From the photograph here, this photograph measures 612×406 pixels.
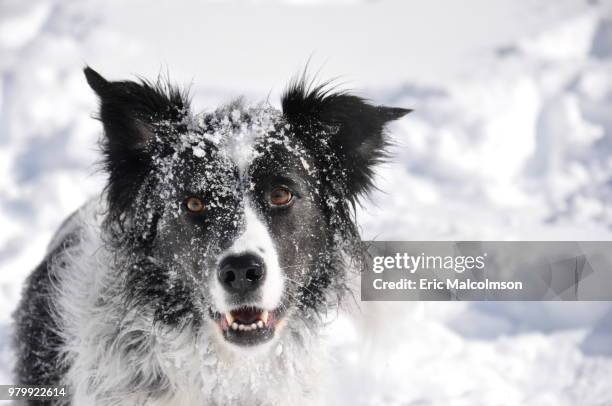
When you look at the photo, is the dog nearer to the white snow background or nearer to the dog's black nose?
the dog's black nose

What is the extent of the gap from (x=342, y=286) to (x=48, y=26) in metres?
6.33

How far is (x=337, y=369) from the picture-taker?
366 centimetres

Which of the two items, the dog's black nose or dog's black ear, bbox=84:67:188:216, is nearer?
the dog's black nose

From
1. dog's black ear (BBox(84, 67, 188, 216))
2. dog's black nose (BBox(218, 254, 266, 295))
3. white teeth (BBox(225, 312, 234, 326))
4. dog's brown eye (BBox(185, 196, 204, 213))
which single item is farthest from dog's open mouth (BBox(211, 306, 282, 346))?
dog's black ear (BBox(84, 67, 188, 216))

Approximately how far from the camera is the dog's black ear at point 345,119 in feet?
10.5

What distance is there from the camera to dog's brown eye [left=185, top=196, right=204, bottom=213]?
2.88 metres

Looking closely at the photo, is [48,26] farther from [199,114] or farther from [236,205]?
[236,205]

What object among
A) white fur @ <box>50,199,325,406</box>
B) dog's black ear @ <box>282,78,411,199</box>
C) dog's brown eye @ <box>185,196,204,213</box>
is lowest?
white fur @ <box>50,199,325,406</box>

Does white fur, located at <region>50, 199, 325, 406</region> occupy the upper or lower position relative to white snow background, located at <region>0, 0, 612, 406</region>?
lower

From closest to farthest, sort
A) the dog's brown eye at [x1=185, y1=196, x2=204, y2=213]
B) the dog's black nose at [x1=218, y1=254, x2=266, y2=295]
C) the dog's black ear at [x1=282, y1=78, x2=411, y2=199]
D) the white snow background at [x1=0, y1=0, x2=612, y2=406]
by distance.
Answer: the dog's black nose at [x1=218, y1=254, x2=266, y2=295], the dog's brown eye at [x1=185, y1=196, x2=204, y2=213], the dog's black ear at [x1=282, y1=78, x2=411, y2=199], the white snow background at [x1=0, y1=0, x2=612, y2=406]
